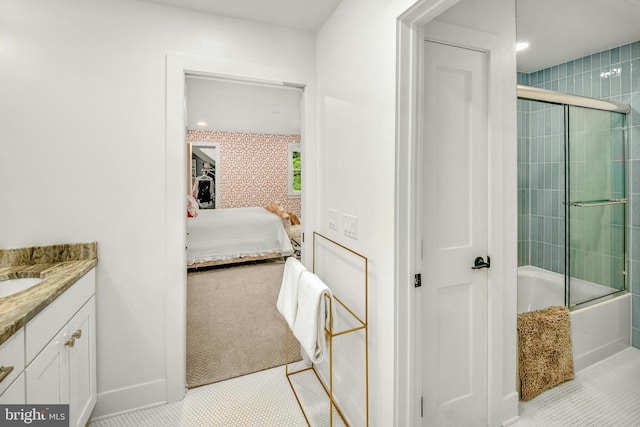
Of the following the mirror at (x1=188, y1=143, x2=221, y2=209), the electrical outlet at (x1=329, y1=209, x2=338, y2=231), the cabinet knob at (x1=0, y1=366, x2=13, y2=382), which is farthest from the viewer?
the mirror at (x1=188, y1=143, x2=221, y2=209)

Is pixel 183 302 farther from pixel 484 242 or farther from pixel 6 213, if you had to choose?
pixel 484 242

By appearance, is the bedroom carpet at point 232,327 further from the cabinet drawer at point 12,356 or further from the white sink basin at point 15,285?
the cabinet drawer at point 12,356

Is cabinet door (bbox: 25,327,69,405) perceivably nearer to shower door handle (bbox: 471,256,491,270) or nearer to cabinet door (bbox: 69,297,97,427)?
cabinet door (bbox: 69,297,97,427)

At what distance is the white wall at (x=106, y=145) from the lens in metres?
1.62

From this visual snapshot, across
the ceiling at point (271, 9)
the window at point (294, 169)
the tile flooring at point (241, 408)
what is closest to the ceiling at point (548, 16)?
the ceiling at point (271, 9)

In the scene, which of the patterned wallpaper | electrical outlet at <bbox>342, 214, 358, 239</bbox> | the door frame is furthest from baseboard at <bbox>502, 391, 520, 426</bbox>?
the patterned wallpaper

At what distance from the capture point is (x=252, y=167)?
17.4 feet

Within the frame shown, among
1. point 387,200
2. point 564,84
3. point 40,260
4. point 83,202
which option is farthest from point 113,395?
point 564,84

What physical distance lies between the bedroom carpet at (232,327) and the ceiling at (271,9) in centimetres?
242

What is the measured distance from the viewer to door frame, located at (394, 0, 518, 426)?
51.4 inches

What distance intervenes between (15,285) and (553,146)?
12.7ft

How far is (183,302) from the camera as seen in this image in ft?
6.42

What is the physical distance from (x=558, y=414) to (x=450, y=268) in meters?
1.20

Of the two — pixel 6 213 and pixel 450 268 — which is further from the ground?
pixel 6 213
